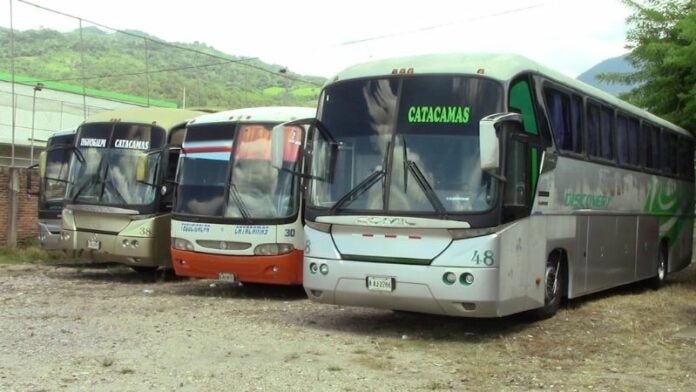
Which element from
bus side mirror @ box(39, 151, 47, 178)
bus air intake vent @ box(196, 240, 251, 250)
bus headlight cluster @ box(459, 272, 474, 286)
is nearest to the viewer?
bus headlight cluster @ box(459, 272, 474, 286)

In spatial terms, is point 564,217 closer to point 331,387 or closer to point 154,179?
point 331,387

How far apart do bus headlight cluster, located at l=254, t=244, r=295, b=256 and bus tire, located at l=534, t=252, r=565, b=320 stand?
3.81 m

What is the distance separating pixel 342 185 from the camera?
A: 8734 mm

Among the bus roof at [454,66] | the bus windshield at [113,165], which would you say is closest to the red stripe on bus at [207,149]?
the bus windshield at [113,165]

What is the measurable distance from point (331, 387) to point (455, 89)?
3690mm

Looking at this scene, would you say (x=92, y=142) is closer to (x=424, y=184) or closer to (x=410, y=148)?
(x=410, y=148)

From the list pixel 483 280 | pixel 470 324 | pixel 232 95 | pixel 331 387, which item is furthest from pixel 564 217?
pixel 232 95

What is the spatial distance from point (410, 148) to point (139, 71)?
146ft

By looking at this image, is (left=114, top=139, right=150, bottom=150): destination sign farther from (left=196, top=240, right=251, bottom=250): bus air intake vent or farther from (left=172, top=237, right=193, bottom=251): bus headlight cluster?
(left=196, top=240, right=251, bottom=250): bus air intake vent

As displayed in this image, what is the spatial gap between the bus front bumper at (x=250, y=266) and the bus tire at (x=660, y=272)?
24.6 feet

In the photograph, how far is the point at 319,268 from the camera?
29.2 feet

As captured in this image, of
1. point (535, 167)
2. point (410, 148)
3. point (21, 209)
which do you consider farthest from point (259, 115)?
point (21, 209)

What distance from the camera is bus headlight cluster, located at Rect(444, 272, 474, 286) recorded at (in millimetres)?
8070

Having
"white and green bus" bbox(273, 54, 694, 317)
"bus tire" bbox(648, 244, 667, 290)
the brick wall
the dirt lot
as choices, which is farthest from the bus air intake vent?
the brick wall
